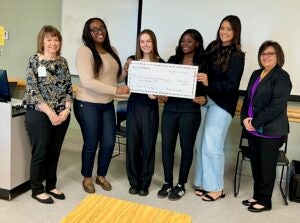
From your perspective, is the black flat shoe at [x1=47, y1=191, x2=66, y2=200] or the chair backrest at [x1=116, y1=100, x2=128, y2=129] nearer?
the black flat shoe at [x1=47, y1=191, x2=66, y2=200]

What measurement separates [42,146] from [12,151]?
0.87 ft

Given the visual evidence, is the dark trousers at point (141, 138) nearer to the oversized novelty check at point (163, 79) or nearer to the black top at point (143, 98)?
the black top at point (143, 98)

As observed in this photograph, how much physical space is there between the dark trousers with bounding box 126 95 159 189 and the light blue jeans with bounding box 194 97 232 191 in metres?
0.42

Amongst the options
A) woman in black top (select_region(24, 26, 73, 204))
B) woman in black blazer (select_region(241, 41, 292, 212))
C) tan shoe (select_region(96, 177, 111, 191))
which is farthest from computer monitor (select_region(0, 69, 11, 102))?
woman in black blazer (select_region(241, 41, 292, 212))

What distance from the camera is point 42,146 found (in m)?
2.64

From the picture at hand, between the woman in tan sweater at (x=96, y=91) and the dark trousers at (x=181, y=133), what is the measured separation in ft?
1.45

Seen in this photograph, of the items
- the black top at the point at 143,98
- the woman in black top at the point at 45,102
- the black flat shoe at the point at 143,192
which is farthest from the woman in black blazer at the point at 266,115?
the woman in black top at the point at 45,102

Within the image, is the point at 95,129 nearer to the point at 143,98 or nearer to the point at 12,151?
the point at 143,98

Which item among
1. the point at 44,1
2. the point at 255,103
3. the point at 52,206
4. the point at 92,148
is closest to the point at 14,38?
the point at 44,1

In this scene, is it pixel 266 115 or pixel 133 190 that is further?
pixel 133 190

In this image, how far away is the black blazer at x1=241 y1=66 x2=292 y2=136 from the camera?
2.59 metres

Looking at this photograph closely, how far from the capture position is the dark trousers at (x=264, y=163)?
2.71 meters

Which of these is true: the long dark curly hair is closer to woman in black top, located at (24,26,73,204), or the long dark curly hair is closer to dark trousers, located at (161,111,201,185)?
dark trousers, located at (161,111,201,185)

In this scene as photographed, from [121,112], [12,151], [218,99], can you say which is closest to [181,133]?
[218,99]
